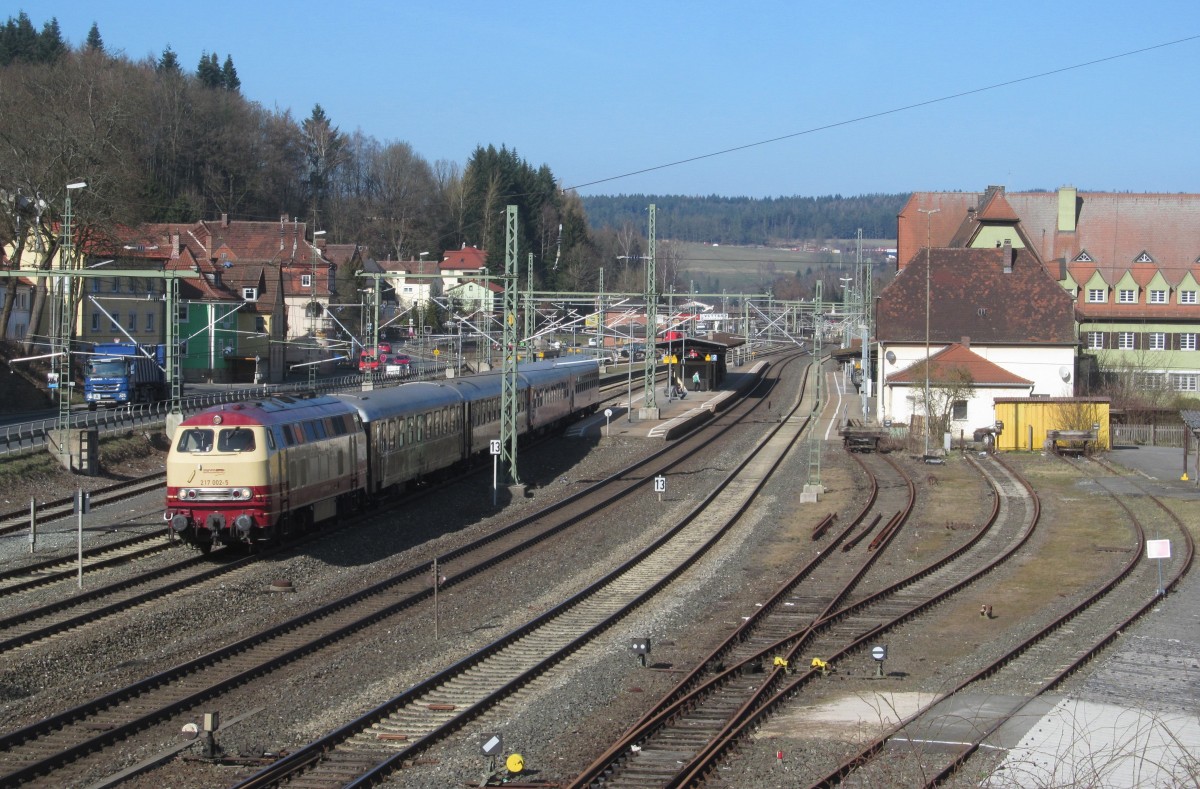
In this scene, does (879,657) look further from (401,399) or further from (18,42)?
(18,42)

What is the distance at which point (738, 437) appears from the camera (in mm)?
47281

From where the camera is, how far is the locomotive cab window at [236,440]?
69.5 ft

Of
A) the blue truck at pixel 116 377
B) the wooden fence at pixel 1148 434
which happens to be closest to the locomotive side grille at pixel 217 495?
the blue truck at pixel 116 377

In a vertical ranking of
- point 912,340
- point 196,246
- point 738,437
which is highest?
point 196,246

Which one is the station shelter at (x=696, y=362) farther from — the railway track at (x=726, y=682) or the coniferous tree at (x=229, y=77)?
the coniferous tree at (x=229, y=77)

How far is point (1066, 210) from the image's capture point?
72000 millimetres

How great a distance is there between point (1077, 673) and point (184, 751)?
34.7 ft

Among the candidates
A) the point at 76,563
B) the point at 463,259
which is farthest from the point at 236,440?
the point at 463,259

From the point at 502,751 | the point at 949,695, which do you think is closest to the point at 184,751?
the point at 502,751

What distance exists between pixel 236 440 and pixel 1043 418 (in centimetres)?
3285

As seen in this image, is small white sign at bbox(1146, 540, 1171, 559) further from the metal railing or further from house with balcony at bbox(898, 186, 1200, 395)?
house with balcony at bbox(898, 186, 1200, 395)

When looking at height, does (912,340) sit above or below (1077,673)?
above

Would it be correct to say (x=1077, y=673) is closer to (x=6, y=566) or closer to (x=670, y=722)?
(x=670, y=722)

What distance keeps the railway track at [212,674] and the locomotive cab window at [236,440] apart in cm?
348
